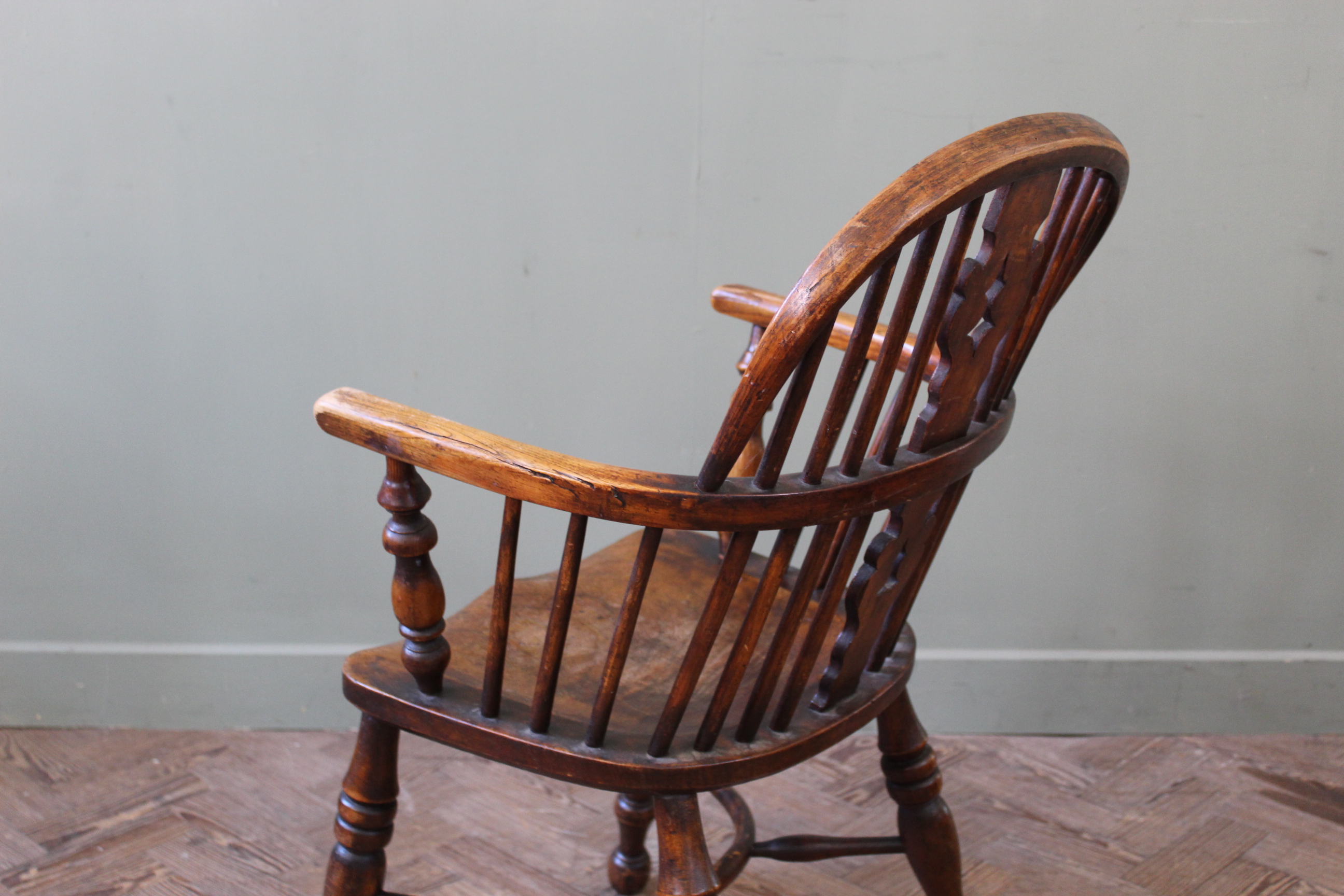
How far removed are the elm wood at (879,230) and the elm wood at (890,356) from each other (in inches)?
1.2

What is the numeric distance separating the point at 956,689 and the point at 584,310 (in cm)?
99

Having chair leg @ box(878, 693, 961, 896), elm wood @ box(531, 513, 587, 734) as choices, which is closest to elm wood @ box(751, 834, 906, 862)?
chair leg @ box(878, 693, 961, 896)

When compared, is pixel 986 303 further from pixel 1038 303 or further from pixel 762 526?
pixel 762 526

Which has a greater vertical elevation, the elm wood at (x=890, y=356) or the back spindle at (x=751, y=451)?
the elm wood at (x=890, y=356)

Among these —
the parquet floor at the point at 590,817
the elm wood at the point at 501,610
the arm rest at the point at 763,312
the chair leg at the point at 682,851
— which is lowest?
the parquet floor at the point at 590,817

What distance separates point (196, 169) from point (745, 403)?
1.37 metres

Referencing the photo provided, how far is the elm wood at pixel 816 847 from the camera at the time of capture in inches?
52.4

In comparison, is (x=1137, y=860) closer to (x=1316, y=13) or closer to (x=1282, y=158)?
(x=1282, y=158)

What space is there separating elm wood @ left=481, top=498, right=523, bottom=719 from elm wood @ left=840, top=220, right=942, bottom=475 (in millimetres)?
271

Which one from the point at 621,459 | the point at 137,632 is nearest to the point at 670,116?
the point at 621,459

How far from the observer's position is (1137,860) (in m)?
1.73

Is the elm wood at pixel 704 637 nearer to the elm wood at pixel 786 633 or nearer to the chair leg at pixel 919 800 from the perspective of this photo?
the elm wood at pixel 786 633

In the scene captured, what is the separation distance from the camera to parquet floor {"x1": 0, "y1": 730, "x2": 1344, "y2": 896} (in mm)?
1666

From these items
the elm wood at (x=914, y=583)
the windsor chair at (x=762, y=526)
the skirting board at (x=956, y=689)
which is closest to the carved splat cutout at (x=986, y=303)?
the windsor chair at (x=762, y=526)
